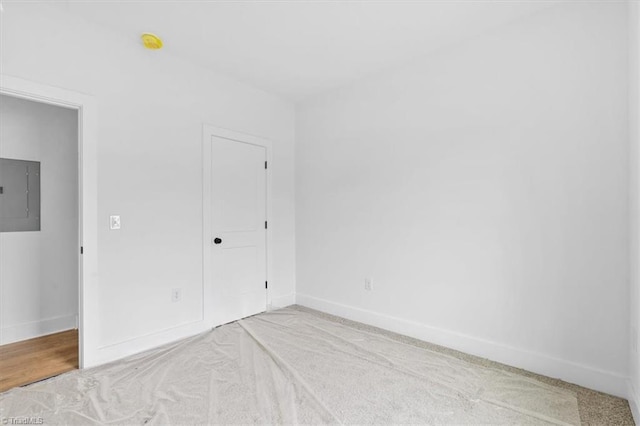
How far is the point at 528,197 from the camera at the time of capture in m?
2.31

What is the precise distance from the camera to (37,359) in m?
2.52

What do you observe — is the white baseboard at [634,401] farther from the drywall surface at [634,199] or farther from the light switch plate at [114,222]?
the light switch plate at [114,222]

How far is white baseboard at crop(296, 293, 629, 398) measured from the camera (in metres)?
2.02

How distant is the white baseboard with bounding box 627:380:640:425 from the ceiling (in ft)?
8.37

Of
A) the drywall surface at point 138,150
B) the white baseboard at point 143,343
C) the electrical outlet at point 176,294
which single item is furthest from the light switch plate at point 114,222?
the white baseboard at point 143,343

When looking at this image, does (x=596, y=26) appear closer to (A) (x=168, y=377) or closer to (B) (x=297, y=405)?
(B) (x=297, y=405)

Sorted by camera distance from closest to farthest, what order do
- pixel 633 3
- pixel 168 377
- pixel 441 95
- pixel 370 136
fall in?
pixel 633 3, pixel 168 377, pixel 441 95, pixel 370 136

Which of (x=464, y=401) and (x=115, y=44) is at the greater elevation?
(x=115, y=44)

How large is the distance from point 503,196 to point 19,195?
14.4 ft

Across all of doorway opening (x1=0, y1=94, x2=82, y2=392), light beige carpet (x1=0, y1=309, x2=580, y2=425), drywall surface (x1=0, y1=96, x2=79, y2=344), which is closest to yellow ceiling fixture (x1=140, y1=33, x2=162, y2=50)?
doorway opening (x1=0, y1=94, x2=82, y2=392)

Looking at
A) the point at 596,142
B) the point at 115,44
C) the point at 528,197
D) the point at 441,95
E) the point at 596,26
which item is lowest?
the point at 528,197

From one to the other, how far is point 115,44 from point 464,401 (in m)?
3.66

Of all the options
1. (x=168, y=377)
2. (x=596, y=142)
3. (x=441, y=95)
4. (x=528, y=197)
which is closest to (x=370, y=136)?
(x=441, y=95)

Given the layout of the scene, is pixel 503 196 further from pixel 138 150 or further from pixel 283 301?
pixel 138 150
